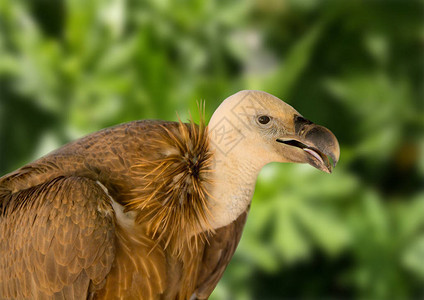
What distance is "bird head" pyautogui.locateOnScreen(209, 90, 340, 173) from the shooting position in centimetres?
54

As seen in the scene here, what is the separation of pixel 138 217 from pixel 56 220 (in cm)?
8

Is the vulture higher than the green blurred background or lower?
lower

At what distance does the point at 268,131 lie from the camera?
1.78 feet

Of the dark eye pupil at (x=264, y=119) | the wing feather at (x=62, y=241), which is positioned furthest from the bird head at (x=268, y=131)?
the wing feather at (x=62, y=241)

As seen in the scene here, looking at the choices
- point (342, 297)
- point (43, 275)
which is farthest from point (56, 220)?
point (342, 297)

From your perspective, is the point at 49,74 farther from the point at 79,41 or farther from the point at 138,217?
the point at 138,217

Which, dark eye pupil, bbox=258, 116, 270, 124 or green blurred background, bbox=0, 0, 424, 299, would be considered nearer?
dark eye pupil, bbox=258, 116, 270, 124

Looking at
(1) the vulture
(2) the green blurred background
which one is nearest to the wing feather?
(1) the vulture

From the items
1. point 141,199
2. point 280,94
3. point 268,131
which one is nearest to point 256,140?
point 268,131

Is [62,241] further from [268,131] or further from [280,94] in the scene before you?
[280,94]

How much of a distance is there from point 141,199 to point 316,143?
189 millimetres

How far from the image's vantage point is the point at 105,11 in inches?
54.7

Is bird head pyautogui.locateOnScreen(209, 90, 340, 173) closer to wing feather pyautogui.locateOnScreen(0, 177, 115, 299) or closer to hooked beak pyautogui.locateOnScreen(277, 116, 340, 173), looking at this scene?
hooked beak pyautogui.locateOnScreen(277, 116, 340, 173)

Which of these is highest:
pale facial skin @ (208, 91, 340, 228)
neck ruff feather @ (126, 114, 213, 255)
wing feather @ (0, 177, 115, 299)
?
pale facial skin @ (208, 91, 340, 228)
